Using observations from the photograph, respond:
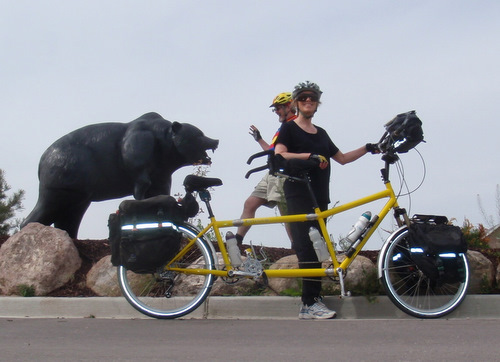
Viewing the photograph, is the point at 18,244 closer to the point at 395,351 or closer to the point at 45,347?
the point at 45,347

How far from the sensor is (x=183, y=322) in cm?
584

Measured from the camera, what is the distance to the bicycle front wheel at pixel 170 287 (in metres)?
5.98

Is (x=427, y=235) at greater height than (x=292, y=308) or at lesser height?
greater

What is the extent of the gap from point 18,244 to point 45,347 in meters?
2.74

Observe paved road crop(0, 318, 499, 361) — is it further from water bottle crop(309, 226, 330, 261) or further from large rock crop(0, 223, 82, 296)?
large rock crop(0, 223, 82, 296)

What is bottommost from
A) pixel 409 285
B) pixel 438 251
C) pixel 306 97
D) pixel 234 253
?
pixel 409 285

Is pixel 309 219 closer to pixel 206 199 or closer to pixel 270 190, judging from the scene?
pixel 206 199

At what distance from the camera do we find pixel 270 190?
25.0 ft

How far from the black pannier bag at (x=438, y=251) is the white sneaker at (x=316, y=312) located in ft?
2.57

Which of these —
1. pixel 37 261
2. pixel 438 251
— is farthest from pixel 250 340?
pixel 37 261

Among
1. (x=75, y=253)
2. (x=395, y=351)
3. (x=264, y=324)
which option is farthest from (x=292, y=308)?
(x=75, y=253)

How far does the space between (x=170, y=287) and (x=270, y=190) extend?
1937 mm

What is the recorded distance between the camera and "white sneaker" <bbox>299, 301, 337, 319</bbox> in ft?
19.4

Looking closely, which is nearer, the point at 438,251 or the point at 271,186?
Result: the point at 438,251
